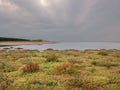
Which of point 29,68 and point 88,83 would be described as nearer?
point 88,83

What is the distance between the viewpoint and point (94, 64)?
19250 mm

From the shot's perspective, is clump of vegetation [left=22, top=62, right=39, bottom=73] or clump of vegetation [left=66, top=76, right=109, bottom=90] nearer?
clump of vegetation [left=66, top=76, right=109, bottom=90]

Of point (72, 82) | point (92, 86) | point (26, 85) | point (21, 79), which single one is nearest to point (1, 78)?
point (21, 79)

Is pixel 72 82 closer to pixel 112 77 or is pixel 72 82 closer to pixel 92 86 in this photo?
pixel 92 86

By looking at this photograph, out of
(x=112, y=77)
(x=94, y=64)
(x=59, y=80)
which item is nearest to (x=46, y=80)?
(x=59, y=80)

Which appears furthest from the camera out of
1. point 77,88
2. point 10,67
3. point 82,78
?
point 10,67

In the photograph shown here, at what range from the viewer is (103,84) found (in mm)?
11727

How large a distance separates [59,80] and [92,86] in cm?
204

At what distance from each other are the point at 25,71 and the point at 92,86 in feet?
17.3

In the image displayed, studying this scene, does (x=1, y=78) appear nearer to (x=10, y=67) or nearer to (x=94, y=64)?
(x=10, y=67)

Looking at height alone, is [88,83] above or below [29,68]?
below

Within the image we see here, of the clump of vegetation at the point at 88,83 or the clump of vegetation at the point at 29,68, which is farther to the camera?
the clump of vegetation at the point at 29,68

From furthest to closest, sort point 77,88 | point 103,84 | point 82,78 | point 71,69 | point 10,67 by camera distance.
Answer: point 10,67, point 71,69, point 82,78, point 103,84, point 77,88

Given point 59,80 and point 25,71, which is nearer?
point 59,80
